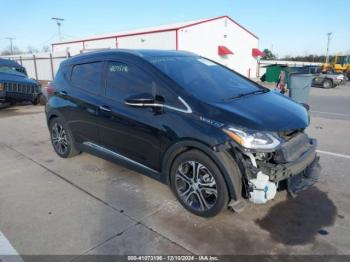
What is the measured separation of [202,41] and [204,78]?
992 inches

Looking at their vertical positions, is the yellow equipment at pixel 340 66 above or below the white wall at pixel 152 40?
below

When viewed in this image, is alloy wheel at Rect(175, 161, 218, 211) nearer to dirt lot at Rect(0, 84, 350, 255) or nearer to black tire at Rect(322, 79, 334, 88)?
dirt lot at Rect(0, 84, 350, 255)

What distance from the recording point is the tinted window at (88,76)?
162 inches

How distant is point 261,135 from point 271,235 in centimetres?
101

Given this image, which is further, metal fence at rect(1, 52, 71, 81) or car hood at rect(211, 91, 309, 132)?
metal fence at rect(1, 52, 71, 81)

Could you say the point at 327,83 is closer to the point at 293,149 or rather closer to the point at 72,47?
the point at 293,149

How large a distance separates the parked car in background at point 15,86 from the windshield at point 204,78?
8.53 m

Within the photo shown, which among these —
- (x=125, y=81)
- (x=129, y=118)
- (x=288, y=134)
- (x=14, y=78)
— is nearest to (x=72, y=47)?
(x=14, y=78)

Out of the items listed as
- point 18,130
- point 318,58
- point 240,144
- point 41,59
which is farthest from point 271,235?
point 318,58

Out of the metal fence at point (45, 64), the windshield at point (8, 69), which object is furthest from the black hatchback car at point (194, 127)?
the metal fence at point (45, 64)

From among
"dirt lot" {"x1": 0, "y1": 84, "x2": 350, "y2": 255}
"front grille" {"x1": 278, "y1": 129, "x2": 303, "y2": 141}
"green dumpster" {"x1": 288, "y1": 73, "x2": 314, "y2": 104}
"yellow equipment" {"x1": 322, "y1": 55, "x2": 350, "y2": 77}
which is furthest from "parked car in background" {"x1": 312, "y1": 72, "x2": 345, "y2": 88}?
"front grille" {"x1": 278, "y1": 129, "x2": 303, "y2": 141}

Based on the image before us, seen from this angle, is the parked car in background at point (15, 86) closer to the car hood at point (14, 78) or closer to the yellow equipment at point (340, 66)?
the car hood at point (14, 78)

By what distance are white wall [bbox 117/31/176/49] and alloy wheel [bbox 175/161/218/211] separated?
74.5 feet

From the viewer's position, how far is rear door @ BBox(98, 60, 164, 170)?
3430mm
